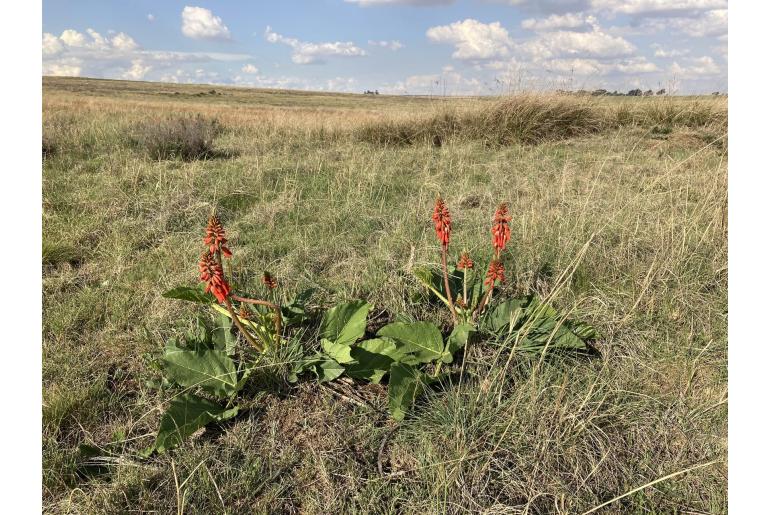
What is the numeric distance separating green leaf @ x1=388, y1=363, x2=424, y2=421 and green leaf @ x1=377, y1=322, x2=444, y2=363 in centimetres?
16

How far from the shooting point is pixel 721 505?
1.47 metres

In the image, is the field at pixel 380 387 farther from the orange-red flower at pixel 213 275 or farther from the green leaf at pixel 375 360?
the orange-red flower at pixel 213 275

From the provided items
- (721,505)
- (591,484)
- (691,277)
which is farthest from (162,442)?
(691,277)

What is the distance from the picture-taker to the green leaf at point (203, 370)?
183 cm

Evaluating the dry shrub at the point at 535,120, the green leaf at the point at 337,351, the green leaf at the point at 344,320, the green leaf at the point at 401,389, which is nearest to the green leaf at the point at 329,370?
the green leaf at the point at 337,351

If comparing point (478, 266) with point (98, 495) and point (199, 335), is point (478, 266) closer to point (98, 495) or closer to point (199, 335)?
point (199, 335)

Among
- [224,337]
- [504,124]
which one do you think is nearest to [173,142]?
[504,124]

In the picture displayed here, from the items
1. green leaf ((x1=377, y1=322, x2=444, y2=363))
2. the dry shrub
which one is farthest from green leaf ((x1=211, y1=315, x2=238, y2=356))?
the dry shrub

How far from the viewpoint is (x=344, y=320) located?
2.09 meters

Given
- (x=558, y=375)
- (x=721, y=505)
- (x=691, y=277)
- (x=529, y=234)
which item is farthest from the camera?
(x=529, y=234)

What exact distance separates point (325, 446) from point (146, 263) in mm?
2161

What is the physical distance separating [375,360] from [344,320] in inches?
9.8

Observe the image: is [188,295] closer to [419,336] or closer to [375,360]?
[375,360]

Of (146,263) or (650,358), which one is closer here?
(650,358)
